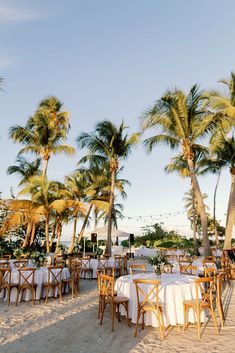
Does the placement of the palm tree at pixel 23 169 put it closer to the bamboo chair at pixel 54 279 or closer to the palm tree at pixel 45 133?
the palm tree at pixel 45 133

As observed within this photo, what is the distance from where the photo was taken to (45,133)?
57.4 ft

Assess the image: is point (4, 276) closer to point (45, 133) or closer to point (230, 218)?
point (45, 133)

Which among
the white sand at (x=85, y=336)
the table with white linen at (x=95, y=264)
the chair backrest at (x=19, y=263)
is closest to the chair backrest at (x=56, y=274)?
the white sand at (x=85, y=336)

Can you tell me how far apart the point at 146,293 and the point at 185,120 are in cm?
1008

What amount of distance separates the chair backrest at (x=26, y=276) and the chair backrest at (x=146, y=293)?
122 inches

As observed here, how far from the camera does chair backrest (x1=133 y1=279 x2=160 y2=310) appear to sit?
14.5 ft

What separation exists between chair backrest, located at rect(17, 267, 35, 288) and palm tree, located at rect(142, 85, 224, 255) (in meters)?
8.47

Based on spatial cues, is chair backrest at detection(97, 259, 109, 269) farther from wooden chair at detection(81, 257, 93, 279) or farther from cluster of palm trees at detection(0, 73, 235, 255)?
cluster of palm trees at detection(0, 73, 235, 255)

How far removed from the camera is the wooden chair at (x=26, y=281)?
21.7 feet

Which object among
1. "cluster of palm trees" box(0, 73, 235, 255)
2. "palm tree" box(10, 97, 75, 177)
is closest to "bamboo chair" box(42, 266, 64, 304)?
"cluster of palm trees" box(0, 73, 235, 255)

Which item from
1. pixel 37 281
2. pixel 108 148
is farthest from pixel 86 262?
pixel 108 148

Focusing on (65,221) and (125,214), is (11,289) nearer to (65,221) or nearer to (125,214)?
(65,221)

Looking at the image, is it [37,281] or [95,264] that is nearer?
[37,281]

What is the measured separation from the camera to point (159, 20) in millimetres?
9445
